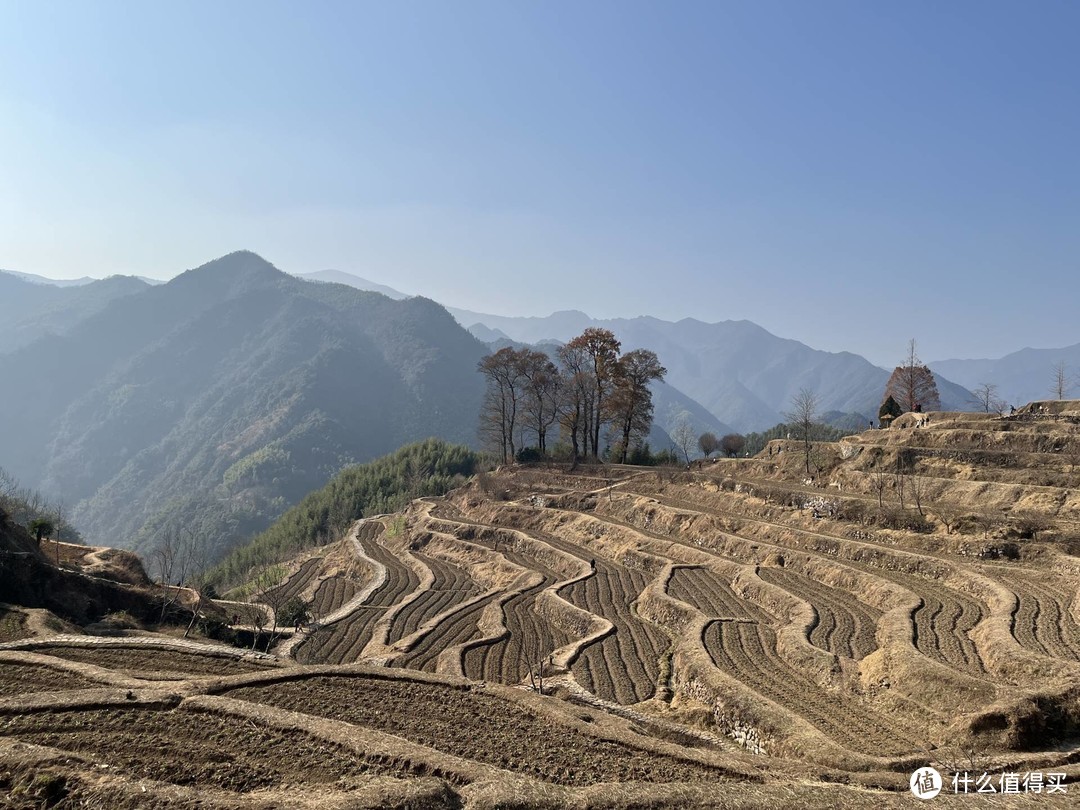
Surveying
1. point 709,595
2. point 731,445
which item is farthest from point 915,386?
point 709,595

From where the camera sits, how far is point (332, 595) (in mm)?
52031

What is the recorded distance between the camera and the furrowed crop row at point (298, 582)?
177ft

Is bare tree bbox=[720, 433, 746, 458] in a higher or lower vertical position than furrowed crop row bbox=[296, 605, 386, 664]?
higher

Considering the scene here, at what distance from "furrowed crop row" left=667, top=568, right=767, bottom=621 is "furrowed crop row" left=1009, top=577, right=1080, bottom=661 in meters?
11.4

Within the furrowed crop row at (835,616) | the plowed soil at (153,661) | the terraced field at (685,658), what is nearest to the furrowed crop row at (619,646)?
the terraced field at (685,658)

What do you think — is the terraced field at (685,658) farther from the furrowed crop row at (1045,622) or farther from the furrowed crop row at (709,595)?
the furrowed crop row at (709,595)

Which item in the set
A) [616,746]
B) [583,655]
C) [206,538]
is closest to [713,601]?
[583,655]

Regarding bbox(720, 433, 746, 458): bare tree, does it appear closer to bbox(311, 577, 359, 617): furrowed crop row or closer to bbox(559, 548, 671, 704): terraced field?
bbox(559, 548, 671, 704): terraced field

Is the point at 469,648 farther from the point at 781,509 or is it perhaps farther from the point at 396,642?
the point at 781,509

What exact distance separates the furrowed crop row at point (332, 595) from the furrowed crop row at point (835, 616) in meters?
30.8

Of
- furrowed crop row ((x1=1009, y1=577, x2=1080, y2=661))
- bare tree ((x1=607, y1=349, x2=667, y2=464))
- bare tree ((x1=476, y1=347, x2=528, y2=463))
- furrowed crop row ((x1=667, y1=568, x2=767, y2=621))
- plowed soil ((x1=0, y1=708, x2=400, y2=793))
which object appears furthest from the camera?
bare tree ((x1=476, y1=347, x2=528, y2=463))

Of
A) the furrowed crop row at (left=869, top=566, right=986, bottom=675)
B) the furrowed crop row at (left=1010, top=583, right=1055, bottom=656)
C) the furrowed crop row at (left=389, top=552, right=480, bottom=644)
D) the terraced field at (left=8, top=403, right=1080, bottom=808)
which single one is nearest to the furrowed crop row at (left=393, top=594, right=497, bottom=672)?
the terraced field at (left=8, top=403, right=1080, bottom=808)

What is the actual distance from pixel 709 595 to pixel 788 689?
1391 centimetres

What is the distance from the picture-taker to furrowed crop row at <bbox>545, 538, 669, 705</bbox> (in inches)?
1089
